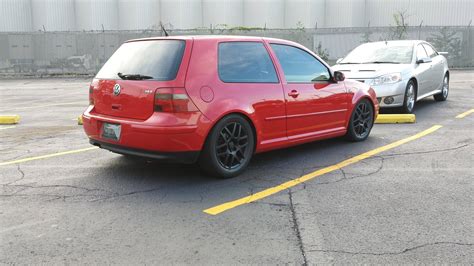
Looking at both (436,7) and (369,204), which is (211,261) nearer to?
(369,204)

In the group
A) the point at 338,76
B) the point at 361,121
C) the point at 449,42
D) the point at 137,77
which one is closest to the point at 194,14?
the point at 449,42

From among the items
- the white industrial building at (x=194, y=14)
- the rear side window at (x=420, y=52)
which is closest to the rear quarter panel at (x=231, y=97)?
the rear side window at (x=420, y=52)

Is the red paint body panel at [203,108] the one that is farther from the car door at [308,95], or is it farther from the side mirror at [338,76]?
the side mirror at [338,76]

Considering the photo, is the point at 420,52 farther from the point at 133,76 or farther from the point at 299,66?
the point at 133,76

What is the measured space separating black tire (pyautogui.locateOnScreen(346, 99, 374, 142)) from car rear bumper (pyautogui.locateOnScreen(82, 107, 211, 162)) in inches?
113

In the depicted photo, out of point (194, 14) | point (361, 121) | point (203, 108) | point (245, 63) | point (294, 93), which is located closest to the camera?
point (203, 108)

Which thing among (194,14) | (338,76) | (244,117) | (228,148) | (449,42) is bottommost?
(228,148)

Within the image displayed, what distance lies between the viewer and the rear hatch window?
4879 millimetres

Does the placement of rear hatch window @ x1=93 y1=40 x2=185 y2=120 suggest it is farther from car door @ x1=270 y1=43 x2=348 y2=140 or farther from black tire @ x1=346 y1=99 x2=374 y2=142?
black tire @ x1=346 y1=99 x2=374 y2=142

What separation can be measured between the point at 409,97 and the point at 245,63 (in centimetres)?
525

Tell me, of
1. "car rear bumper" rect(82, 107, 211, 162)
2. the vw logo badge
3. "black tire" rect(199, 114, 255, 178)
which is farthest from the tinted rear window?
"black tire" rect(199, 114, 255, 178)

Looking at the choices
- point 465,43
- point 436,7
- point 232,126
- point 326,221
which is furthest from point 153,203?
point 436,7

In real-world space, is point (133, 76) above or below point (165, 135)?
above

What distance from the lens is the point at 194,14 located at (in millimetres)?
35750
